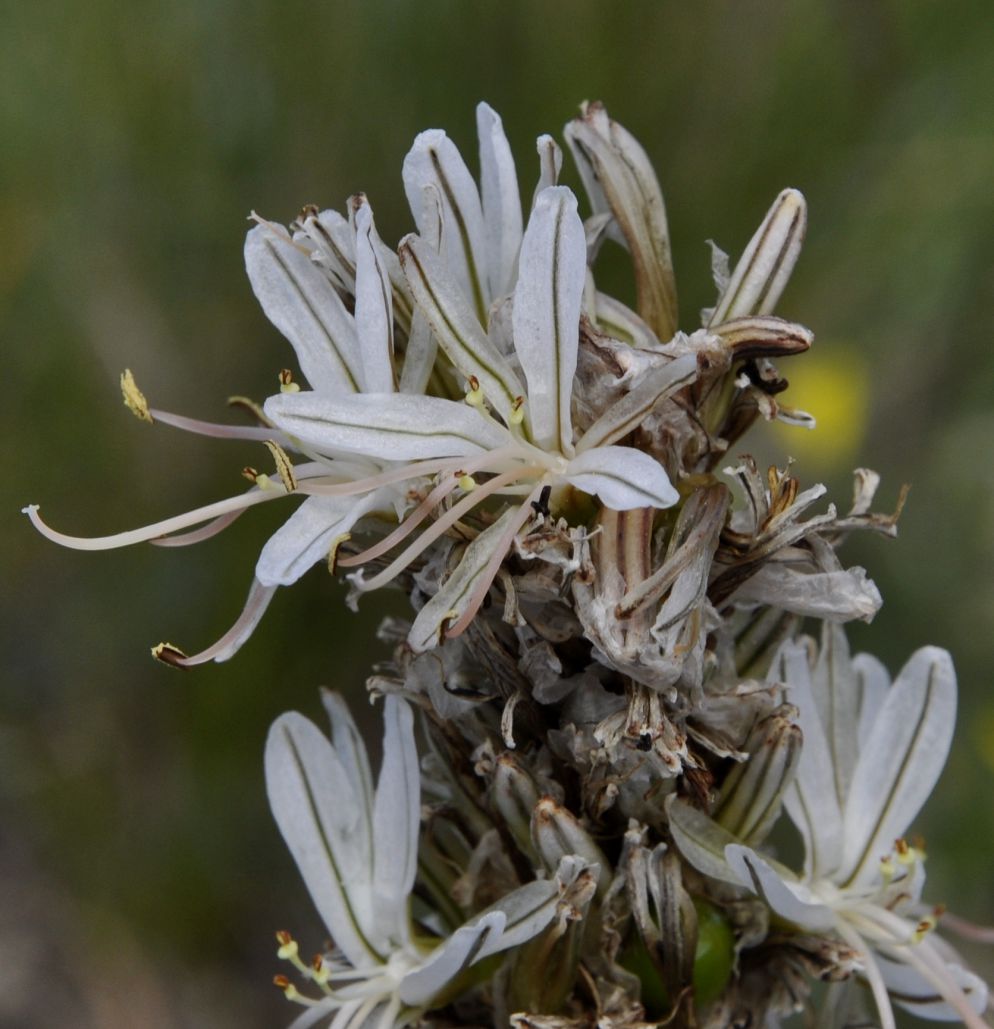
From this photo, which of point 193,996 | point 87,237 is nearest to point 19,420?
point 87,237

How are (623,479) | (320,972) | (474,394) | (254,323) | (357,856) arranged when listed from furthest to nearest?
(254,323), (357,856), (320,972), (474,394), (623,479)

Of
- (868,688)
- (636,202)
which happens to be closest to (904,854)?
(868,688)

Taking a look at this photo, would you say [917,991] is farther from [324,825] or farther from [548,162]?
[548,162]

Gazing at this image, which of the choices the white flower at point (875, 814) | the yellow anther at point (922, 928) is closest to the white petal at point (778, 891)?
the white flower at point (875, 814)

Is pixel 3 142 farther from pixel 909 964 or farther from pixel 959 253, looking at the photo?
pixel 909 964

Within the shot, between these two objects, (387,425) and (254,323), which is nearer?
(387,425)
